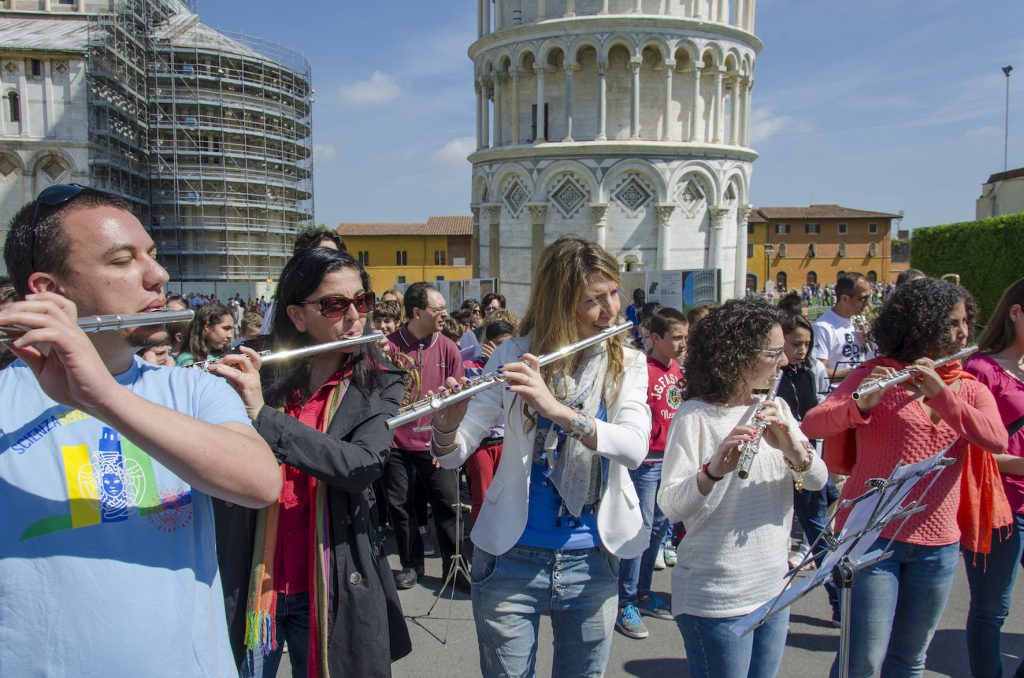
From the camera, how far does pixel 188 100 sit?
39.0 m

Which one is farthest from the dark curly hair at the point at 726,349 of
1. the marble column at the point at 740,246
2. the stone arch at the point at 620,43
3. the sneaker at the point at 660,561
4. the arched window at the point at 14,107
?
the arched window at the point at 14,107

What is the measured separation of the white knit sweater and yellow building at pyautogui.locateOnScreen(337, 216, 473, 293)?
53.1 meters

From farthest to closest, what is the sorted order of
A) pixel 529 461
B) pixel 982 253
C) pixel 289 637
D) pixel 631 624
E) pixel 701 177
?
pixel 701 177
pixel 982 253
pixel 631 624
pixel 529 461
pixel 289 637

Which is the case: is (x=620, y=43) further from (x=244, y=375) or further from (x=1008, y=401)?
(x=244, y=375)

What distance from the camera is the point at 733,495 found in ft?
8.39

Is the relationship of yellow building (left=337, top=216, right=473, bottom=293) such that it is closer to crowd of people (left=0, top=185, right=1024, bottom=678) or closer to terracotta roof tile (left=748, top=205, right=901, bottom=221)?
terracotta roof tile (left=748, top=205, right=901, bottom=221)

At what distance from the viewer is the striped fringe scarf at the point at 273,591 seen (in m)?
2.26

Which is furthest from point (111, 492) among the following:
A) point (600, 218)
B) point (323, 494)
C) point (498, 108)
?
point (498, 108)

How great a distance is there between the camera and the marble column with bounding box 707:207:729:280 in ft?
83.0

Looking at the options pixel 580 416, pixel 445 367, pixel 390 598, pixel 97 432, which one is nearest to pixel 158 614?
pixel 97 432

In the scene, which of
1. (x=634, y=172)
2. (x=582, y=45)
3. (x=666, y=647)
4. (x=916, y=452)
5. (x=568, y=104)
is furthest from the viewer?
(x=634, y=172)

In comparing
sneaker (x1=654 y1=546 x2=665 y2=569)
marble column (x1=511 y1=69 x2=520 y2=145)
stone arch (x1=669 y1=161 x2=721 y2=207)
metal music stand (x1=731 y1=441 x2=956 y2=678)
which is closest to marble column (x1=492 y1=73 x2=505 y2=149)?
marble column (x1=511 y1=69 x2=520 y2=145)

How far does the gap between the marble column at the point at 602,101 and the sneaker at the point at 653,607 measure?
21066 mm

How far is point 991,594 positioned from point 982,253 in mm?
21540
